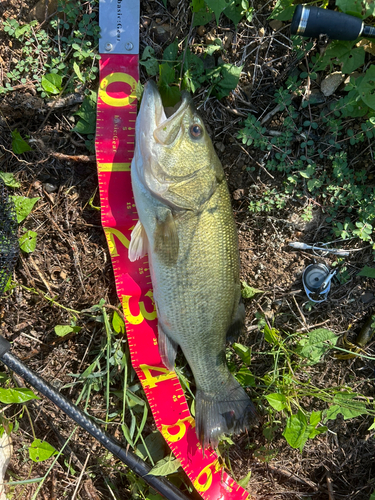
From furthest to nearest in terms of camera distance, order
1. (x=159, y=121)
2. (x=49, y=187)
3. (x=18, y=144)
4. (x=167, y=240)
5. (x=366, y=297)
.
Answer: (x=366, y=297), (x=49, y=187), (x=18, y=144), (x=167, y=240), (x=159, y=121)

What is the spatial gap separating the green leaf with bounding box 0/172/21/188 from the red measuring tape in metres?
0.72

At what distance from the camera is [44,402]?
115 inches

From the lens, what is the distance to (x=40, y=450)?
2748 mm

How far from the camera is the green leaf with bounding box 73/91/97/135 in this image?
8.84ft

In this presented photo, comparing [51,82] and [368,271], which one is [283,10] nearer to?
[51,82]

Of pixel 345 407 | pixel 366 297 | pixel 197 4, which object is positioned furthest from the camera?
pixel 366 297

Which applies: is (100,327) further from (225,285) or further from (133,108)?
(133,108)

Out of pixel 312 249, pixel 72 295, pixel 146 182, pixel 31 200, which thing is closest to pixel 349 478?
pixel 312 249

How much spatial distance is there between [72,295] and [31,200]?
85 cm

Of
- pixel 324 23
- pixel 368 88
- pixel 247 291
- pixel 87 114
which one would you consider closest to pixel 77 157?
pixel 87 114

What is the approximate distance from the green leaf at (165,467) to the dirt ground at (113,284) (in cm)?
30

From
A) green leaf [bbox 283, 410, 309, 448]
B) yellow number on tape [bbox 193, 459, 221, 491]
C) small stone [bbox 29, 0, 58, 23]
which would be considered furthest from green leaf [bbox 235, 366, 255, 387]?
small stone [bbox 29, 0, 58, 23]

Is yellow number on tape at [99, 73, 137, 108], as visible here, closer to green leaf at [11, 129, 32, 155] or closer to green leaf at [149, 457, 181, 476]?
green leaf at [11, 129, 32, 155]

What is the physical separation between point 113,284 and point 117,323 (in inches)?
13.1
